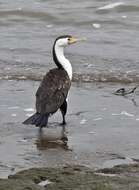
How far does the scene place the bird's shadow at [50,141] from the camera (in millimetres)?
8320

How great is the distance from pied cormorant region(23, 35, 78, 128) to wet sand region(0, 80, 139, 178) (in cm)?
17

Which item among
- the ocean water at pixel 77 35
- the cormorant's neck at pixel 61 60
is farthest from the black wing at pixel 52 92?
the ocean water at pixel 77 35

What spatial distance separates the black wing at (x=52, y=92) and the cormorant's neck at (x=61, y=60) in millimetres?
182

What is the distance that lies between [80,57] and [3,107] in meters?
5.06

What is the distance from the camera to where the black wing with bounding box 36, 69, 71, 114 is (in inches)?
371

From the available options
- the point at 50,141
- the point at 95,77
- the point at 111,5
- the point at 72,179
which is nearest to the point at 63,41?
the point at 95,77

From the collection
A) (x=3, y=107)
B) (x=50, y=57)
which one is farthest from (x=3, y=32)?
(x=3, y=107)

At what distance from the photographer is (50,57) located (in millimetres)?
15188

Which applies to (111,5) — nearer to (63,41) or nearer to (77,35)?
(77,35)

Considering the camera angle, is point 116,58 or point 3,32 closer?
point 116,58

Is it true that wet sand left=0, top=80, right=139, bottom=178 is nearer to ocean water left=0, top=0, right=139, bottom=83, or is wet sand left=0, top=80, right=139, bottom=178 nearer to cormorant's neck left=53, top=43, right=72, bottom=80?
cormorant's neck left=53, top=43, right=72, bottom=80

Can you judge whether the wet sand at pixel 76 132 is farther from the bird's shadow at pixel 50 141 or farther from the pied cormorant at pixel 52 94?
the pied cormorant at pixel 52 94

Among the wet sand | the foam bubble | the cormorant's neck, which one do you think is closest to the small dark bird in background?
the wet sand

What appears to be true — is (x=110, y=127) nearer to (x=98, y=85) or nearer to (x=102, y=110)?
(x=102, y=110)
